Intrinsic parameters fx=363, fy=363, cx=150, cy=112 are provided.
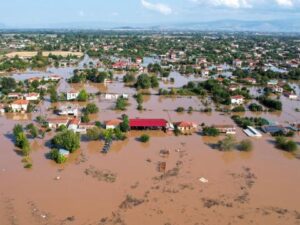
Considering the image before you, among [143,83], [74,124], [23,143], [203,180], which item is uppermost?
[143,83]

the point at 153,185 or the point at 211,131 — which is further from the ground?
the point at 211,131

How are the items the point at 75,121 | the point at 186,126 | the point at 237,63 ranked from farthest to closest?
1. the point at 237,63
2. the point at 75,121
3. the point at 186,126

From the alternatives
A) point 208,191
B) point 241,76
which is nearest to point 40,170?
point 208,191

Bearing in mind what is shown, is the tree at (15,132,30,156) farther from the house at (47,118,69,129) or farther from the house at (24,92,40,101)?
the house at (24,92,40,101)

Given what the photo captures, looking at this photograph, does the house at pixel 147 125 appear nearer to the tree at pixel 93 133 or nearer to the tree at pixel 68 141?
the tree at pixel 93 133

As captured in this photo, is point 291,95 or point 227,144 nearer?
point 227,144

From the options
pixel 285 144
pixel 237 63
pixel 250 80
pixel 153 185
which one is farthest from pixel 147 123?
pixel 237 63

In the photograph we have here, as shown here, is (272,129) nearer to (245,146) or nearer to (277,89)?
(245,146)

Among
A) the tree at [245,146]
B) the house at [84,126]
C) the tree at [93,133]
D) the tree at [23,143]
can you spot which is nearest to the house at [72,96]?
the house at [84,126]

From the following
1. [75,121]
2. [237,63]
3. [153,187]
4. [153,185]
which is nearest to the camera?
[153,187]
